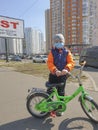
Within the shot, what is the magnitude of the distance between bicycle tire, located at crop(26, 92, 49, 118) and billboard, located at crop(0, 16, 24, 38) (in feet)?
80.8

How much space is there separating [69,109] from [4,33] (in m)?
24.7

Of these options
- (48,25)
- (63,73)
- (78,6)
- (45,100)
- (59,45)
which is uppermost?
(78,6)

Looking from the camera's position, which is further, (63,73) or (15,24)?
(15,24)

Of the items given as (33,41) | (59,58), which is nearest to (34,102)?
(59,58)

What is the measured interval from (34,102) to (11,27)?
26.1m

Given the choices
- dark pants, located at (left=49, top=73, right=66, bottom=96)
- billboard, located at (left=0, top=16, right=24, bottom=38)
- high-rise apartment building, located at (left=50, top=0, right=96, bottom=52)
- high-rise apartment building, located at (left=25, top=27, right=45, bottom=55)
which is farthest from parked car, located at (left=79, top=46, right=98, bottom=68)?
high-rise apartment building, located at (left=25, top=27, right=45, bottom=55)

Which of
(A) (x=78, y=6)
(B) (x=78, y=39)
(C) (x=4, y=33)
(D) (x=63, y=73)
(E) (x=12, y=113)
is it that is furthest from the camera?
(B) (x=78, y=39)

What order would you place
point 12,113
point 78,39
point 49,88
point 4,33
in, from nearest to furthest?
point 49,88
point 12,113
point 4,33
point 78,39

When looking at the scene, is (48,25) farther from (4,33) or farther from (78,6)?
(4,33)

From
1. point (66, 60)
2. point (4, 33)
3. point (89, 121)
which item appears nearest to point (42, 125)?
point (89, 121)

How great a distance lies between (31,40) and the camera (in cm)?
9275

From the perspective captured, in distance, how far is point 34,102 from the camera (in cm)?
462

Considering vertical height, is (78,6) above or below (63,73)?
above

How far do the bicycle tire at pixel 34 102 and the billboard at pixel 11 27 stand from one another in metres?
24.6
